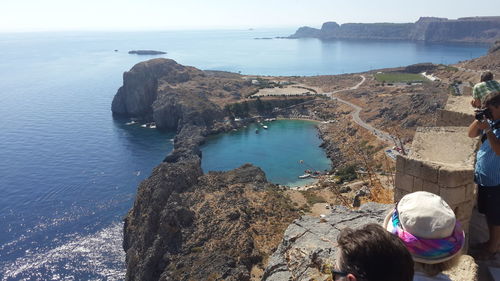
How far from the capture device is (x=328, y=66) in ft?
598

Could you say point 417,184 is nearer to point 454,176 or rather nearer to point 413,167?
point 413,167

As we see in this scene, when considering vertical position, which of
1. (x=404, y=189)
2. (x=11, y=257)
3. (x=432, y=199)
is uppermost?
(x=432, y=199)

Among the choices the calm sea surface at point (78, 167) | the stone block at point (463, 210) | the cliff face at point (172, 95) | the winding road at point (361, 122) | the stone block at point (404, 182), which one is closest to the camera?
the stone block at point (463, 210)

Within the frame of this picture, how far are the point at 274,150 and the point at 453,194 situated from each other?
207ft

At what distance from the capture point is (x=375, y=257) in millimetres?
3318

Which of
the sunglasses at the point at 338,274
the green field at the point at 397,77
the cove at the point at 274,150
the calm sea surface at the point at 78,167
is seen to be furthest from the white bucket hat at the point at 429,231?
the green field at the point at 397,77

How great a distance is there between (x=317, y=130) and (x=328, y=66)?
11063 centimetres

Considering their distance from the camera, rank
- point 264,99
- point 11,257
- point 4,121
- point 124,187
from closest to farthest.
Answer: point 11,257, point 124,187, point 4,121, point 264,99

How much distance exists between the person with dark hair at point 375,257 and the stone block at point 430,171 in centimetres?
442

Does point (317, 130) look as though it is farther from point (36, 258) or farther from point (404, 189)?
point (404, 189)

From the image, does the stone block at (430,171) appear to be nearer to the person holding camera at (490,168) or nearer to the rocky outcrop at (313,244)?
the person holding camera at (490,168)

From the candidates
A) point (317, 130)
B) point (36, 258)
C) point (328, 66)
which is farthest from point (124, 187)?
point (328, 66)

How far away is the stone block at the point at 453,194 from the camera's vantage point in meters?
7.17

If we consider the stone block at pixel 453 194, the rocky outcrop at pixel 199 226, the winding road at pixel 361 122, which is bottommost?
the rocky outcrop at pixel 199 226
